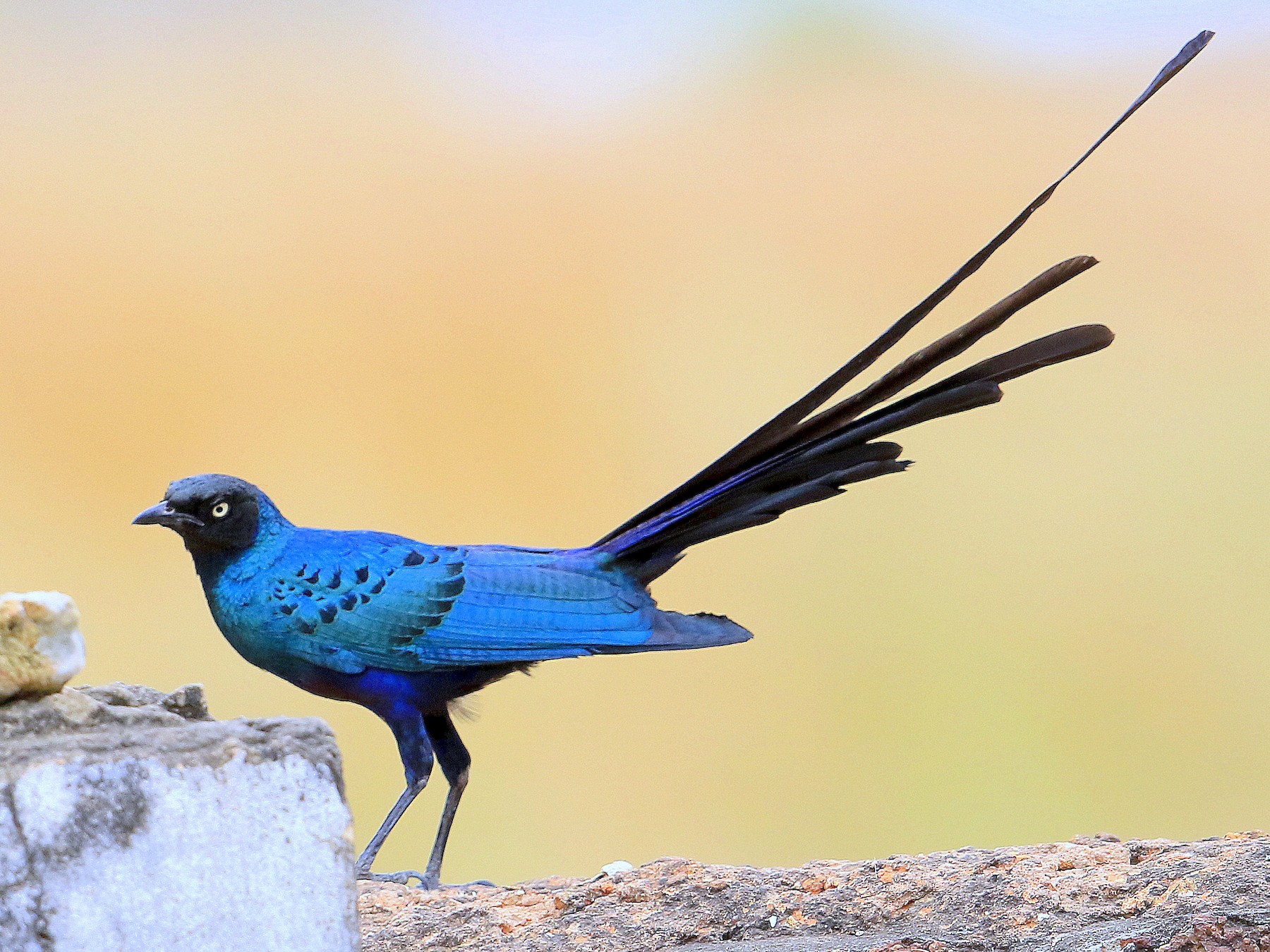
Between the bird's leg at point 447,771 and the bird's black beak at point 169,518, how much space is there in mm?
740

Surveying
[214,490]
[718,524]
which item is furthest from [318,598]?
[718,524]

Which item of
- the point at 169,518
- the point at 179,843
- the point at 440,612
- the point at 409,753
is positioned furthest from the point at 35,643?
the point at 409,753

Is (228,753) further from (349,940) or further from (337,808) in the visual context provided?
(349,940)

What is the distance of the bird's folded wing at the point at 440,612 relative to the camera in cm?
280

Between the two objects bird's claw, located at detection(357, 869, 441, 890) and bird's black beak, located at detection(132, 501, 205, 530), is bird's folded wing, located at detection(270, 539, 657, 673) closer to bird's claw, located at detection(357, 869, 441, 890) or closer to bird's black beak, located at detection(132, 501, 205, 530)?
bird's black beak, located at detection(132, 501, 205, 530)

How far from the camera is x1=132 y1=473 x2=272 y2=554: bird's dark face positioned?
2.79 meters

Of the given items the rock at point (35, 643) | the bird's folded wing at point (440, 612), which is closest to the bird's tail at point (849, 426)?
the bird's folded wing at point (440, 612)

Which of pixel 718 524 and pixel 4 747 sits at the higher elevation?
pixel 718 524

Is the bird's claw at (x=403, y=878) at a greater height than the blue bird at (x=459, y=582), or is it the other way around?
the blue bird at (x=459, y=582)

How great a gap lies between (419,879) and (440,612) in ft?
2.66

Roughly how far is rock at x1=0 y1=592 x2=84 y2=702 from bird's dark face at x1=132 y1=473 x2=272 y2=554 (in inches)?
33.9

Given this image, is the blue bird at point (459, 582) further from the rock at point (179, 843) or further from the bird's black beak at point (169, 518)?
the rock at point (179, 843)

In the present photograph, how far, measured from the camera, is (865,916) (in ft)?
8.59

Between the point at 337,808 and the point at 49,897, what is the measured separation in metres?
0.37
